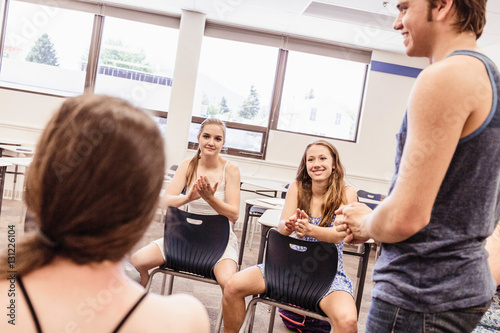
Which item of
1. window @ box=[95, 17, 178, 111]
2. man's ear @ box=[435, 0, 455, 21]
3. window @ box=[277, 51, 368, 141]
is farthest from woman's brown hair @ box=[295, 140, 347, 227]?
window @ box=[95, 17, 178, 111]

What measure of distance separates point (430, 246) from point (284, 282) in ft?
4.17

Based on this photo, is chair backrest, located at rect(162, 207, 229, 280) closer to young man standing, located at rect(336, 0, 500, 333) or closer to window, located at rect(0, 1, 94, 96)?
young man standing, located at rect(336, 0, 500, 333)

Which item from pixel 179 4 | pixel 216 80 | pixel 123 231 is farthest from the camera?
pixel 216 80

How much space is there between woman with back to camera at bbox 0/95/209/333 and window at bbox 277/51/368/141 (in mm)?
5817

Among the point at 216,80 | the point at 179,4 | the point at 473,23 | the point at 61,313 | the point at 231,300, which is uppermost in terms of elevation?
the point at 179,4

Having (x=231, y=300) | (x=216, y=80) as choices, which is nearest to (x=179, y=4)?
(x=216, y=80)

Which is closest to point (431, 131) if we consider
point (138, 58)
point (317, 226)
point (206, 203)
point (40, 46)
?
point (317, 226)

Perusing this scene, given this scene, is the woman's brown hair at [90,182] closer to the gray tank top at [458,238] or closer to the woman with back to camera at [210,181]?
the gray tank top at [458,238]

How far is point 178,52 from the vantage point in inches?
230

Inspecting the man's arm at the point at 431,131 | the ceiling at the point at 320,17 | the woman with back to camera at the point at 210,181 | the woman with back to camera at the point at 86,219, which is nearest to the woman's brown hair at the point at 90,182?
the woman with back to camera at the point at 86,219

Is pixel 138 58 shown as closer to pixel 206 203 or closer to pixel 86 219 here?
pixel 206 203

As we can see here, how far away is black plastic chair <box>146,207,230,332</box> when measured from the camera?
2244 mm

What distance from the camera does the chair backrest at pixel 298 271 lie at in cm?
199

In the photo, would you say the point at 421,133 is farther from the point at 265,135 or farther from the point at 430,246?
the point at 265,135
